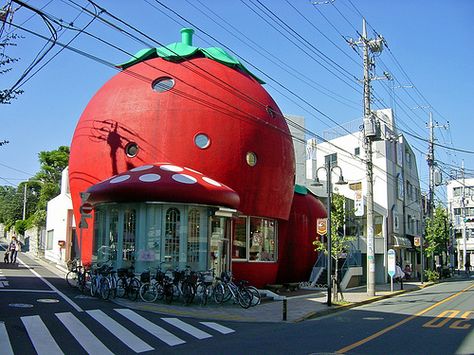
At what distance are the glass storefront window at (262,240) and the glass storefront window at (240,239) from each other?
0.39m

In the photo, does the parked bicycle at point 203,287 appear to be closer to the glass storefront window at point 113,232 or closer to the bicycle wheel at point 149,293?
the bicycle wheel at point 149,293

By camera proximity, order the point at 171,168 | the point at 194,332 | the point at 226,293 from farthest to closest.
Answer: the point at 171,168 < the point at 226,293 < the point at 194,332

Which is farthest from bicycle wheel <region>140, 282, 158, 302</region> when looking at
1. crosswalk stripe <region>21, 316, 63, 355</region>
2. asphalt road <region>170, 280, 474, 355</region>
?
crosswalk stripe <region>21, 316, 63, 355</region>

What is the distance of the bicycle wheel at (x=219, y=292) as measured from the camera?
692 inches

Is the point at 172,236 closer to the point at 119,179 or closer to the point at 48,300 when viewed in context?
the point at 119,179

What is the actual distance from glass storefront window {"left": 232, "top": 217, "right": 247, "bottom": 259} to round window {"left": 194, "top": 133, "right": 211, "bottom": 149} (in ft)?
12.2

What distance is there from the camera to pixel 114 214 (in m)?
19.6

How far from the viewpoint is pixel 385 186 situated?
42188 mm

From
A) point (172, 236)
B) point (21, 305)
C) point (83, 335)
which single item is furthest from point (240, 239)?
point (83, 335)

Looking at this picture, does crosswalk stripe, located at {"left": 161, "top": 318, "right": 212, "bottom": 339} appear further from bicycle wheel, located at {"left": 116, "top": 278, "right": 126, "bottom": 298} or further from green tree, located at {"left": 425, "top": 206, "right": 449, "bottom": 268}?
green tree, located at {"left": 425, "top": 206, "right": 449, "bottom": 268}

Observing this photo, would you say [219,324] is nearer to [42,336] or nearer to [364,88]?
[42,336]

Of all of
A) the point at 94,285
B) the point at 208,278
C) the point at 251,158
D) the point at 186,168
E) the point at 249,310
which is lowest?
the point at 249,310

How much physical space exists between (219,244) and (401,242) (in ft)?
88.3

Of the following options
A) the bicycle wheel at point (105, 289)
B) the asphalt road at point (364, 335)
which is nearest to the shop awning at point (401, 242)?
the asphalt road at point (364, 335)
